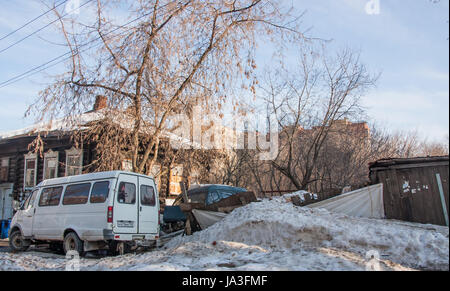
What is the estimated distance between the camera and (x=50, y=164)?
65.7 ft

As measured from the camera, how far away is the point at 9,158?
2231cm

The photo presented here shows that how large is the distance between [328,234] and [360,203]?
2.57 meters

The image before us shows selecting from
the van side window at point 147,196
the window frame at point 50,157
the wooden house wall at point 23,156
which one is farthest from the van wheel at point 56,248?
the window frame at point 50,157

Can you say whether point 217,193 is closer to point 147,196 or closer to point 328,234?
point 147,196

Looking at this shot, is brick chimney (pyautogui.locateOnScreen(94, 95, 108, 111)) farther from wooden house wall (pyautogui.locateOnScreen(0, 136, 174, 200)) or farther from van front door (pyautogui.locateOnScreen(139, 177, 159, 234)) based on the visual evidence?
wooden house wall (pyautogui.locateOnScreen(0, 136, 174, 200))

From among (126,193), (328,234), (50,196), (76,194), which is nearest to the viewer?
(328,234)

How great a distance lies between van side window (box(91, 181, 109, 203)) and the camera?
9.66 meters

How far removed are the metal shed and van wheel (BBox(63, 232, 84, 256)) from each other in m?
8.02

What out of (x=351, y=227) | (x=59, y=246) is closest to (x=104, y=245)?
(x=59, y=246)

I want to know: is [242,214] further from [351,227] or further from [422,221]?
[422,221]

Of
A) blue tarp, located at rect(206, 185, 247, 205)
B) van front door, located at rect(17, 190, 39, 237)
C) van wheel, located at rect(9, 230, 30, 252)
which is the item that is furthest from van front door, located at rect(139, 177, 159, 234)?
van wheel, located at rect(9, 230, 30, 252)

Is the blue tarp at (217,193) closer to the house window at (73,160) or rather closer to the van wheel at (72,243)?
the van wheel at (72,243)

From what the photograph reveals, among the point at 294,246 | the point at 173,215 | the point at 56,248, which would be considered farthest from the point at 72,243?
the point at 294,246

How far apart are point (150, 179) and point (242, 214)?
329 cm
